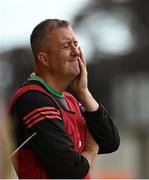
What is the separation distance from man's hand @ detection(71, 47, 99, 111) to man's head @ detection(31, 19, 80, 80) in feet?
0.12

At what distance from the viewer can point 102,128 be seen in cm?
447

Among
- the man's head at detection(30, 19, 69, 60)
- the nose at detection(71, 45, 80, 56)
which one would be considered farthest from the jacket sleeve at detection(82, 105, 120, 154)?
the man's head at detection(30, 19, 69, 60)

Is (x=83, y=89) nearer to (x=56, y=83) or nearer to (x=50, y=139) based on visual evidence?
(x=56, y=83)

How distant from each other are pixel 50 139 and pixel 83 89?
458mm

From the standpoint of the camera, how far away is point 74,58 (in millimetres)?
4434

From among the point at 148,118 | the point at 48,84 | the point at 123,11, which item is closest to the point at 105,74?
the point at 123,11

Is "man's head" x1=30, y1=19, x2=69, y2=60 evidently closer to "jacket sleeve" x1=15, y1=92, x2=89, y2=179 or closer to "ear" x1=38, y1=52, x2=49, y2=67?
"ear" x1=38, y1=52, x2=49, y2=67

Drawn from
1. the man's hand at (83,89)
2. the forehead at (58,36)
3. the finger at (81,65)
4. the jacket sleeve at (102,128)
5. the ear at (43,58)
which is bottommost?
the jacket sleeve at (102,128)

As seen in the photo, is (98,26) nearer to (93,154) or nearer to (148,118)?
(148,118)

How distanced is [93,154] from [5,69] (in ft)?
113

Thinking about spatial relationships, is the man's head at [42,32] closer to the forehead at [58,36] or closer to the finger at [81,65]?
the forehead at [58,36]

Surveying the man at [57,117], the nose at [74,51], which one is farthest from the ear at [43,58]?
the nose at [74,51]

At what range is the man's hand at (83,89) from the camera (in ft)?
14.6

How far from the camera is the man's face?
4.43m
